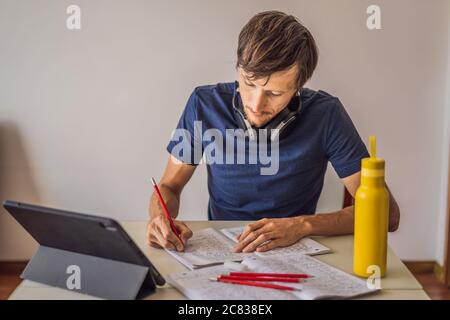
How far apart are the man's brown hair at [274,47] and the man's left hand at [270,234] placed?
0.40m

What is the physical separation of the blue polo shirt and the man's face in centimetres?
14

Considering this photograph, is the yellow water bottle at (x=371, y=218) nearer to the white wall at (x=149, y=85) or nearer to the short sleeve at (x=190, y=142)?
the short sleeve at (x=190, y=142)

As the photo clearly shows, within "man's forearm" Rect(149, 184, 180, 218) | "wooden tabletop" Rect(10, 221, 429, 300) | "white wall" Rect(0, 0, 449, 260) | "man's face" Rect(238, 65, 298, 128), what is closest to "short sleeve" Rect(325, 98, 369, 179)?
"man's face" Rect(238, 65, 298, 128)

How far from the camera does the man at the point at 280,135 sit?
1700 mm

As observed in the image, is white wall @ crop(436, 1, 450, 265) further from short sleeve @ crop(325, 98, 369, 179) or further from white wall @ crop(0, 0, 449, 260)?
short sleeve @ crop(325, 98, 369, 179)

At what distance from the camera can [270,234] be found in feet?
4.95

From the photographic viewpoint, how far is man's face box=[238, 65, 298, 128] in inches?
67.1

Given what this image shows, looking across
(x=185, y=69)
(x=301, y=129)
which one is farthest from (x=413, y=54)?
(x=301, y=129)

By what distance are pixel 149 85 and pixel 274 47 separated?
1.31 m

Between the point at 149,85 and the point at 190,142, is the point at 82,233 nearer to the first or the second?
the point at 190,142

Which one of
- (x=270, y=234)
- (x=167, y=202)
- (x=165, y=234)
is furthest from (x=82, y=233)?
(x=167, y=202)

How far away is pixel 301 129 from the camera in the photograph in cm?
190
